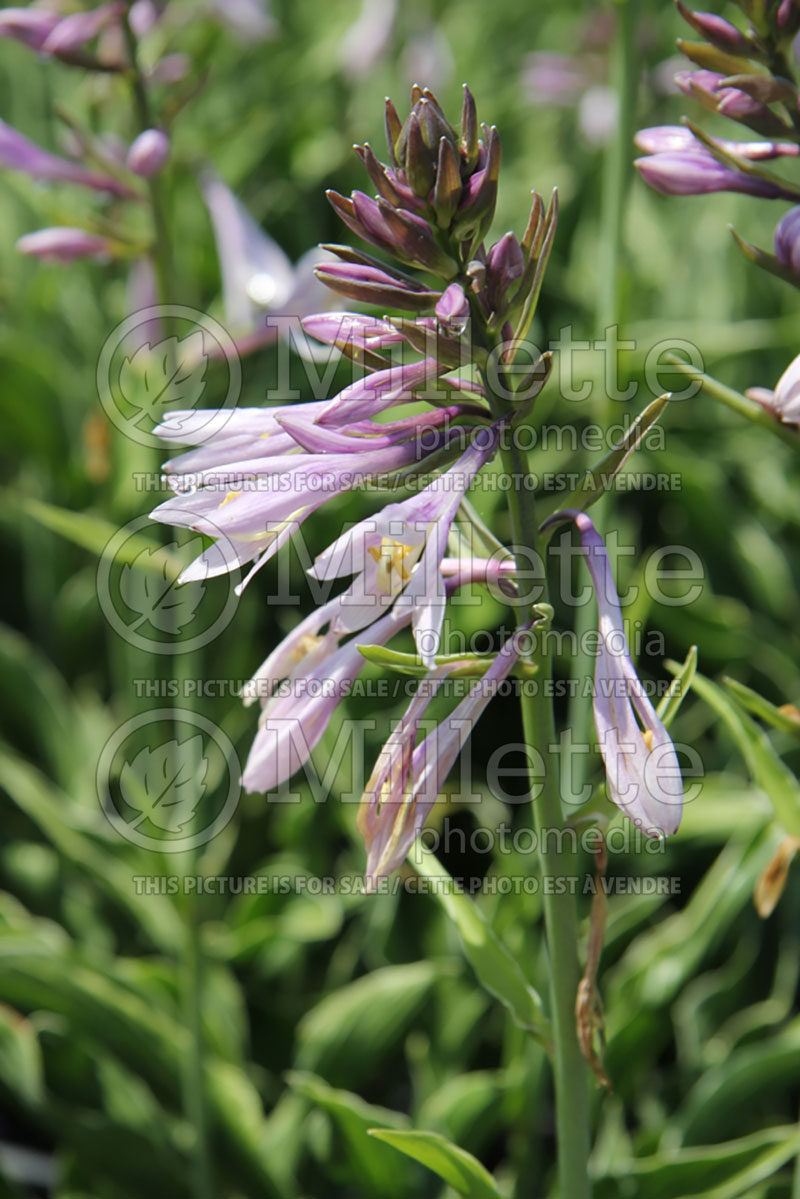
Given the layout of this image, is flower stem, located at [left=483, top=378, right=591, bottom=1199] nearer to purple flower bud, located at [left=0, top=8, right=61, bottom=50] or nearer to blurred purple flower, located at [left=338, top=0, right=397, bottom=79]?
purple flower bud, located at [left=0, top=8, right=61, bottom=50]

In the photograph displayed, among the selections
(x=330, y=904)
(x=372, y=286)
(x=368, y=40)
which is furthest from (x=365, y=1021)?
(x=368, y=40)

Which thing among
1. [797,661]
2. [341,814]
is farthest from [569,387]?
[341,814]

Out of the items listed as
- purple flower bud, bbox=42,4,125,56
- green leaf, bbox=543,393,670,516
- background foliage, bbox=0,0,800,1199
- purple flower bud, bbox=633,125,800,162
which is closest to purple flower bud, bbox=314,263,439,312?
green leaf, bbox=543,393,670,516

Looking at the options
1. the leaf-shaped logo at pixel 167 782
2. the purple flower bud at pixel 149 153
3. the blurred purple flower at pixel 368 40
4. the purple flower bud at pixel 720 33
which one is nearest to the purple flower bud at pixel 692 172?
the purple flower bud at pixel 720 33

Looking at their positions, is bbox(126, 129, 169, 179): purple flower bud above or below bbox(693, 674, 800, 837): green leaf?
above

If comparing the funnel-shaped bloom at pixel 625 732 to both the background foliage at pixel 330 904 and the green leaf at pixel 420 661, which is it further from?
the background foliage at pixel 330 904

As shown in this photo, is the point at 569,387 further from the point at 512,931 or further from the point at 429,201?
the point at 429,201

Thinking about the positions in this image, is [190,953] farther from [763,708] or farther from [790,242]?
[790,242]
